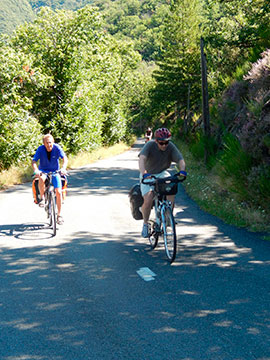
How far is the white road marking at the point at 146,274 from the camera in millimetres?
5725

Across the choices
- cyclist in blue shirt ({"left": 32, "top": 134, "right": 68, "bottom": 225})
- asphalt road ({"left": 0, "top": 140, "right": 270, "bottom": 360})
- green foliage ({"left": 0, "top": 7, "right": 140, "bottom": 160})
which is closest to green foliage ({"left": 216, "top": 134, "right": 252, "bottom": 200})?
asphalt road ({"left": 0, "top": 140, "right": 270, "bottom": 360})

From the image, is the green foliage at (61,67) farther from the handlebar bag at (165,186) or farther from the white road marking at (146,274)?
the white road marking at (146,274)

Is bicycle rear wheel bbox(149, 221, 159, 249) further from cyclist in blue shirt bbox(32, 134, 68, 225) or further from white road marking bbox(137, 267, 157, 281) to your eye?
cyclist in blue shirt bbox(32, 134, 68, 225)

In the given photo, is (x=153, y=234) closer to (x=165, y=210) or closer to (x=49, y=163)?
(x=165, y=210)

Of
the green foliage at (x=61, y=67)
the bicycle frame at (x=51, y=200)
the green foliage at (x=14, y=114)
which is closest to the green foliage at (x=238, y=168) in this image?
the bicycle frame at (x=51, y=200)

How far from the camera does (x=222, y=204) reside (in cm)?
1076

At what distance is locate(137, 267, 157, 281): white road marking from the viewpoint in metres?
5.72

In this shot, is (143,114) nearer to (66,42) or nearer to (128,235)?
(66,42)

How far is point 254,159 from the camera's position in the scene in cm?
1028

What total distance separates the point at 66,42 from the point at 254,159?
60.0 feet

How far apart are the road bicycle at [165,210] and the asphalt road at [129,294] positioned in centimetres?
29

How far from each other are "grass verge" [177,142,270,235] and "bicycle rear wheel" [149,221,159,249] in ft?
7.02

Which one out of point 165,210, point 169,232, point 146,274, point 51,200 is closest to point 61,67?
point 51,200

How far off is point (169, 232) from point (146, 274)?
86 centimetres
